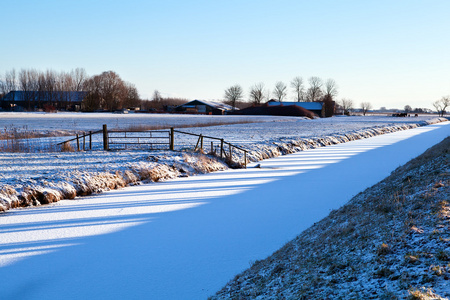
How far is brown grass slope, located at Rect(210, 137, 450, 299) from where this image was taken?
356 centimetres

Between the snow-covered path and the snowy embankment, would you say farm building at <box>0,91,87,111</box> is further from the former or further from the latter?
the snow-covered path

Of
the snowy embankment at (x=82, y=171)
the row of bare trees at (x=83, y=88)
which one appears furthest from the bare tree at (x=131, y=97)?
the snowy embankment at (x=82, y=171)

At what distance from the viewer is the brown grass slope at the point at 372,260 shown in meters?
3.56

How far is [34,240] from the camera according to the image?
299 inches

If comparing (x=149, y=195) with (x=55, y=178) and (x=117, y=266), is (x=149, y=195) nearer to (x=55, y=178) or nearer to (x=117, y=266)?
(x=55, y=178)

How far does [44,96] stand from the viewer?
4131 inches

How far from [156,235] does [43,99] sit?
109m

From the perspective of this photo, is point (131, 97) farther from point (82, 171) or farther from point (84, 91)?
point (82, 171)

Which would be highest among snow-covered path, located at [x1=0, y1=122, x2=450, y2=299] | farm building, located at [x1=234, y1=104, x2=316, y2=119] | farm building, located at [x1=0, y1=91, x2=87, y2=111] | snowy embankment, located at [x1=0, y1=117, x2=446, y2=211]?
farm building, located at [x1=0, y1=91, x2=87, y2=111]

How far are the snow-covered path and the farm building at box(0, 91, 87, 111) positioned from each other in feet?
313

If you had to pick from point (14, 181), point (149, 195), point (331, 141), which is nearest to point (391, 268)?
point (149, 195)

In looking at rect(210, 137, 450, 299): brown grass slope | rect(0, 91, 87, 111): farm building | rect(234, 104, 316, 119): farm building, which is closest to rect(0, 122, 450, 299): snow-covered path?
rect(210, 137, 450, 299): brown grass slope

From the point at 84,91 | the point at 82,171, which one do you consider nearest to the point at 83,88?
the point at 84,91

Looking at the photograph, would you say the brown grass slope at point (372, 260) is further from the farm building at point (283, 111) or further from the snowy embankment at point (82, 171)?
the farm building at point (283, 111)
